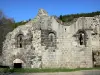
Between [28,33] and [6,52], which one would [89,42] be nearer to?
[28,33]

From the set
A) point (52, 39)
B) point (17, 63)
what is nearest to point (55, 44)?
point (52, 39)

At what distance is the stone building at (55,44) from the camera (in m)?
22.0

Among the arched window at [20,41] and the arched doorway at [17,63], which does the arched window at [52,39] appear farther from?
the arched doorway at [17,63]

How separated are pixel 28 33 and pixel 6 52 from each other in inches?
120

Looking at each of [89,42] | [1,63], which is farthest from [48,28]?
[1,63]

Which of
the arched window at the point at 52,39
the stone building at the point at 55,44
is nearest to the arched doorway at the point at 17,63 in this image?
Result: the stone building at the point at 55,44

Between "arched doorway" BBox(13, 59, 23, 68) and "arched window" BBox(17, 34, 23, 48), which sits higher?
"arched window" BBox(17, 34, 23, 48)

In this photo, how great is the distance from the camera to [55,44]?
22297 mm

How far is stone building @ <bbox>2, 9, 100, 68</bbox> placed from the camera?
2202cm

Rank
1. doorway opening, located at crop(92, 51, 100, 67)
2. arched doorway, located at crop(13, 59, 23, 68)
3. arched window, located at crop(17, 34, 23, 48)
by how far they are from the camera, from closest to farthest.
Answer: doorway opening, located at crop(92, 51, 100, 67)
arched doorway, located at crop(13, 59, 23, 68)
arched window, located at crop(17, 34, 23, 48)

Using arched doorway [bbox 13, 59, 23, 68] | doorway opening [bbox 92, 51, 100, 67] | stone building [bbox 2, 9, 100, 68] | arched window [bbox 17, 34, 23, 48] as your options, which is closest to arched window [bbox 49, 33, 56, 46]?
stone building [bbox 2, 9, 100, 68]

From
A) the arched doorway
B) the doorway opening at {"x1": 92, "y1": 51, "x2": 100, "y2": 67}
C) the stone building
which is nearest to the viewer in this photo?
the stone building

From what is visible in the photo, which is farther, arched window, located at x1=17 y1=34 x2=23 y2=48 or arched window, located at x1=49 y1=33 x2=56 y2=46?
arched window, located at x1=17 y1=34 x2=23 y2=48

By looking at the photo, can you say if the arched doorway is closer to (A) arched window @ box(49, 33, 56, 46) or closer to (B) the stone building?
(B) the stone building
